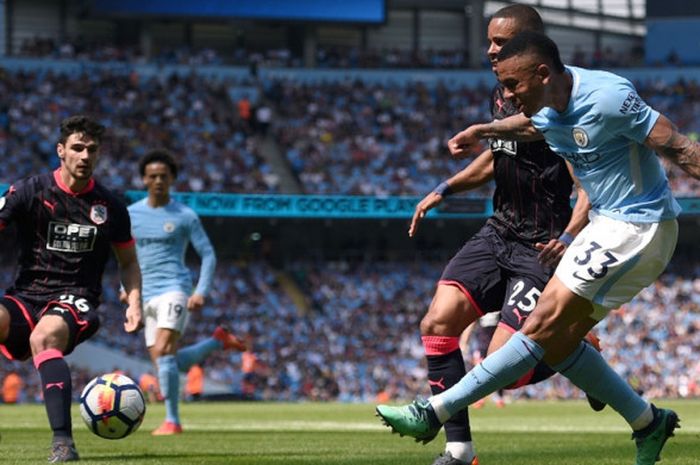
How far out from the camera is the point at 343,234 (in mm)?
42344

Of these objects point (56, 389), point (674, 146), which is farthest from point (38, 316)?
point (674, 146)

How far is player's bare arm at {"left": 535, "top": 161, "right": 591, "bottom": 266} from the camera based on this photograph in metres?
6.98

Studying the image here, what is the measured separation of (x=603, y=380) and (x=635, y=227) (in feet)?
3.58

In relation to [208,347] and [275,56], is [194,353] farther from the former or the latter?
[275,56]

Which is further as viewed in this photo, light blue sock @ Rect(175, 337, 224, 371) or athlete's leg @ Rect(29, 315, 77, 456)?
light blue sock @ Rect(175, 337, 224, 371)

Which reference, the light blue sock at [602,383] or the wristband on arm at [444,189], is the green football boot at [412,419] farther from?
the wristband on arm at [444,189]

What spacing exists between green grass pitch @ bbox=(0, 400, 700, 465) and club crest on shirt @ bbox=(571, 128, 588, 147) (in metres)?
2.49

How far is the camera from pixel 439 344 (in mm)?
7602

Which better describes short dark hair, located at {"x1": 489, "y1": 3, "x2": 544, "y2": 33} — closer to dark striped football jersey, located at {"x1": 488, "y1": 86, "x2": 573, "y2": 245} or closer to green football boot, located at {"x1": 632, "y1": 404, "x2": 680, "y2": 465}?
dark striped football jersey, located at {"x1": 488, "y1": 86, "x2": 573, "y2": 245}

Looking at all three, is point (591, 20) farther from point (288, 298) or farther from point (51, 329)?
point (51, 329)

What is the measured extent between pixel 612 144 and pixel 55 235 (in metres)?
4.30

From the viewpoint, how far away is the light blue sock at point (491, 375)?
20.8 feet

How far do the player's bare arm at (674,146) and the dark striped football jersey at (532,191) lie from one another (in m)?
1.68

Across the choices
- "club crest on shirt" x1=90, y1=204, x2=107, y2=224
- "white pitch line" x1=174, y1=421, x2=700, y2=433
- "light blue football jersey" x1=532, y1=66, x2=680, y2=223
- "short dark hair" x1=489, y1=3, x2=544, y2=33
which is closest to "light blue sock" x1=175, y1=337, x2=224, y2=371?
"white pitch line" x1=174, y1=421, x2=700, y2=433
